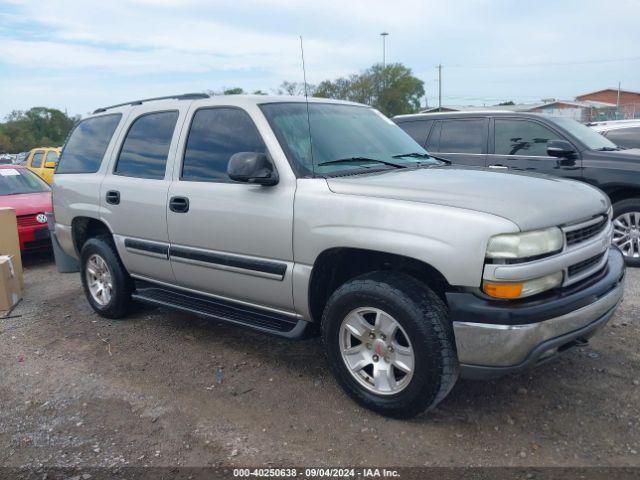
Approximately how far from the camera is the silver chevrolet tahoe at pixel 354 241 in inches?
112

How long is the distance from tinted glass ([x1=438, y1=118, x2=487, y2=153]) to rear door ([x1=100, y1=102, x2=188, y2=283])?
4.08m

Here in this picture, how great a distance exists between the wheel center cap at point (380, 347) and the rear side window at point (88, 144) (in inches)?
124

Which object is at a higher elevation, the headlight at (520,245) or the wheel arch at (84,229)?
the headlight at (520,245)

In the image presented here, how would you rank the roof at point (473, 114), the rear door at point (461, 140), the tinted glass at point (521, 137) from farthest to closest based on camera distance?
the rear door at point (461, 140) < the roof at point (473, 114) < the tinted glass at point (521, 137)

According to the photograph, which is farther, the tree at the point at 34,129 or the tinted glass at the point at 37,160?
the tree at the point at 34,129

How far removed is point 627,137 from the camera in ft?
32.3

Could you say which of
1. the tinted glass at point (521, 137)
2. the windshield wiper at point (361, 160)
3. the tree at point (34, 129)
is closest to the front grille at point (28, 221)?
the windshield wiper at point (361, 160)

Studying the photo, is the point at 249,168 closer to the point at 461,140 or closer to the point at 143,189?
the point at 143,189

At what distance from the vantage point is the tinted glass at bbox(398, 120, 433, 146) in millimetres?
7723

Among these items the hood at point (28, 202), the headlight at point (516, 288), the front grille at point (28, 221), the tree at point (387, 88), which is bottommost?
the front grille at point (28, 221)

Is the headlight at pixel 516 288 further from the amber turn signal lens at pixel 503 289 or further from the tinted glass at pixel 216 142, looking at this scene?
the tinted glass at pixel 216 142

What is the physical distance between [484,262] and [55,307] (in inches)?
183

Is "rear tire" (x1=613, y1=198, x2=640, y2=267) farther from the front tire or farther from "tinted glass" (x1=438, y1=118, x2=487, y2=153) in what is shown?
the front tire

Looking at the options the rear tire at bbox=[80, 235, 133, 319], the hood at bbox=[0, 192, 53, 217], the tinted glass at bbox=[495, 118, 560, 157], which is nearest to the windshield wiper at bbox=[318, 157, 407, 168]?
the rear tire at bbox=[80, 235, 133, 319]
